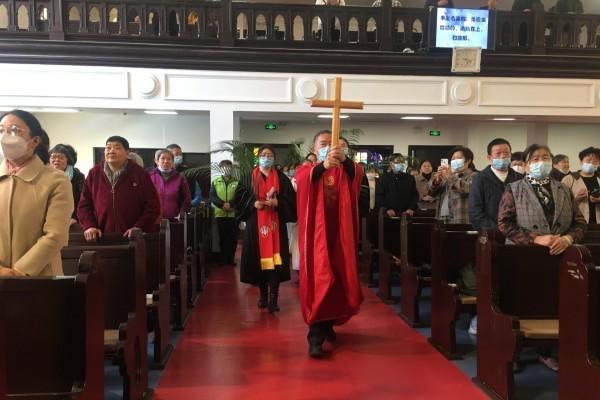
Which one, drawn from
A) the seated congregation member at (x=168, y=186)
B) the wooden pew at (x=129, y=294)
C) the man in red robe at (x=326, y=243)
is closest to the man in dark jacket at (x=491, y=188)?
the man in red robe at (x=326, y=243)

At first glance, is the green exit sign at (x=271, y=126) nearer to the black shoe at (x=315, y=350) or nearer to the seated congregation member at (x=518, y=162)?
the seated congregation member at (x=518, y=162)

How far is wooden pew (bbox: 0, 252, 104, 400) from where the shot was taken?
216 centimetres

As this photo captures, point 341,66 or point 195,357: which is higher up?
point 341,66

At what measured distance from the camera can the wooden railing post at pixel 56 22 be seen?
7546 millimetres

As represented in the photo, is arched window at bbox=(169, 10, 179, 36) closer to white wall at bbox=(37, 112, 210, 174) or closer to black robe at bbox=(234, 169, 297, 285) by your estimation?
white wall at bbox=(37, 112, 210, 174)

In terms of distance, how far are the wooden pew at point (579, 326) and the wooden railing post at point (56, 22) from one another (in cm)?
757

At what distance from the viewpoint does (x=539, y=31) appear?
8359 millimetres

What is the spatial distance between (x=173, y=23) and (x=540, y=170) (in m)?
6.55

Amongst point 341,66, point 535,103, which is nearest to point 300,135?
point 341,66

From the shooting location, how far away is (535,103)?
8273 millimetres

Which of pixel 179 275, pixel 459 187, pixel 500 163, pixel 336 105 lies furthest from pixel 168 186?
pixel 500 163

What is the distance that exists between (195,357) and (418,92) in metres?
5.84

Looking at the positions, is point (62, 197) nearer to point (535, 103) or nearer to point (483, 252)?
point (483, 252)

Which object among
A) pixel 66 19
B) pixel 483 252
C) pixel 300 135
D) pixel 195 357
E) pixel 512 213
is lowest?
pixel 195 357
